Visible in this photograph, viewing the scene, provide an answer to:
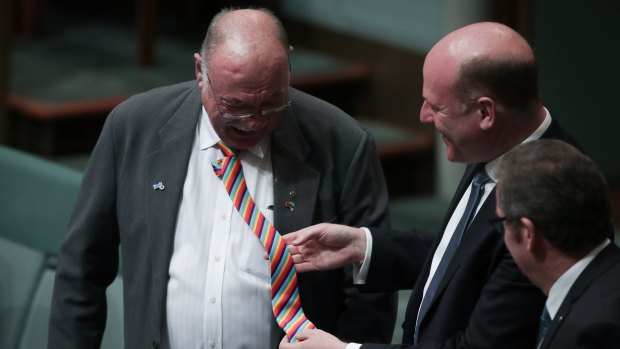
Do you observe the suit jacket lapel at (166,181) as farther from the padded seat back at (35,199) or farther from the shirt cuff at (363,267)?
the padded seat back at (35,199)

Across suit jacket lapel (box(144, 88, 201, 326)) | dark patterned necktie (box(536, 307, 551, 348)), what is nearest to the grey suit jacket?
suit jacket lapel (box(144, 88, 201, 326))

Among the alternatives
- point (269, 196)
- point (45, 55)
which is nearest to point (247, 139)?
point (269, 196)

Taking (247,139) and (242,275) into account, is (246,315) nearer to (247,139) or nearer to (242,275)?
(242,275)

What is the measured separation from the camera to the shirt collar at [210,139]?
295 centimetres

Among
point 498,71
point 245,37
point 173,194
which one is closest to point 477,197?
point 498,71

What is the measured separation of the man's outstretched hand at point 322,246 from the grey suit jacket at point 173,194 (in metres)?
0.11

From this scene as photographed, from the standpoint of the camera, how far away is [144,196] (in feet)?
9.64

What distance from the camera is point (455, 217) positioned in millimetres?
2691

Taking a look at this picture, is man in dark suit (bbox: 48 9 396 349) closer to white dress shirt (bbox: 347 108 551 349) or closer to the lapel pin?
the lapel pin

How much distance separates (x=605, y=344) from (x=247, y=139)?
3.26 feet

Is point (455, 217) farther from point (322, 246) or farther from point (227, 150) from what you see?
point (227, 150)

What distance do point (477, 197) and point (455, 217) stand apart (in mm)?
99

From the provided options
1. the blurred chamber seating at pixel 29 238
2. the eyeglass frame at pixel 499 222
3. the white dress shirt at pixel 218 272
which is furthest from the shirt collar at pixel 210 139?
the blurred chamber seating at pixel 29 238

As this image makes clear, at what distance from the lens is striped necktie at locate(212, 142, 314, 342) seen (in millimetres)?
2834
